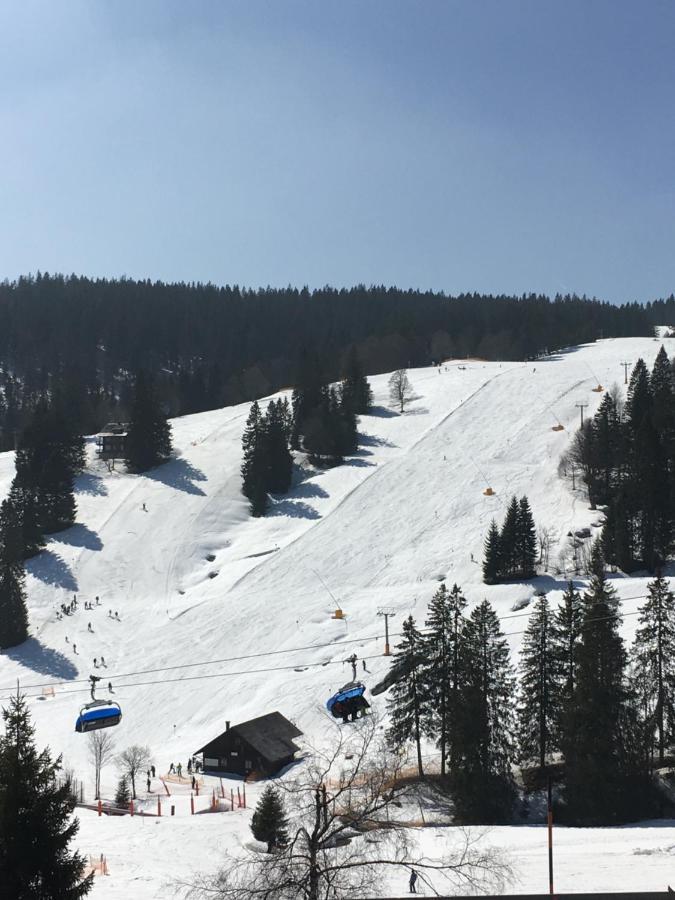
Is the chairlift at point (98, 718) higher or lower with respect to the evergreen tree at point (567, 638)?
lower

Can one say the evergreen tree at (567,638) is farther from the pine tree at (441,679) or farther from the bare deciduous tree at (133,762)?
the bare deciduous tree at (133,762)

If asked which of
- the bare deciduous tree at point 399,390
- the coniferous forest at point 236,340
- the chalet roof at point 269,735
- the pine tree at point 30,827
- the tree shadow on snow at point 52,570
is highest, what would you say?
the coniferous forest at point 236,340

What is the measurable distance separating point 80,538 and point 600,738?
62322 millimetres

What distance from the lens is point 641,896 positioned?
63.3 ft

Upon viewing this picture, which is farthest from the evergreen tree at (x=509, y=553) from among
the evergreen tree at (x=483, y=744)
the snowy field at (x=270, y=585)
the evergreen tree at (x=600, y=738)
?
the evergreen tree at (x=600, y=738)

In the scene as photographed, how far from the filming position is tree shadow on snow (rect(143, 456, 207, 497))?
9338 cm

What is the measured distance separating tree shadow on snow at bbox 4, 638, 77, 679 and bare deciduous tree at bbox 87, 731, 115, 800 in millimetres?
11883

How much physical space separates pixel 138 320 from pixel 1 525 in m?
125

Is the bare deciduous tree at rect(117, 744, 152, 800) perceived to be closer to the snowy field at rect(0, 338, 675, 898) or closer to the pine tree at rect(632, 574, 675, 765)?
the snowy field at rect(0, 338, 675, 898)

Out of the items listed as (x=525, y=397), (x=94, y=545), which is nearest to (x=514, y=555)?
(x=94, y=545)

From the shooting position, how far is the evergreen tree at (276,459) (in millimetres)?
91312

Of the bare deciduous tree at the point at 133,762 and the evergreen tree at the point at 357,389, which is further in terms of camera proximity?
the evergreen tree at the point at 357,389

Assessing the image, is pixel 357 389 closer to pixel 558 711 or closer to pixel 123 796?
pixel 123 796

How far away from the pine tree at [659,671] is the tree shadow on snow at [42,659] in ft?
135
